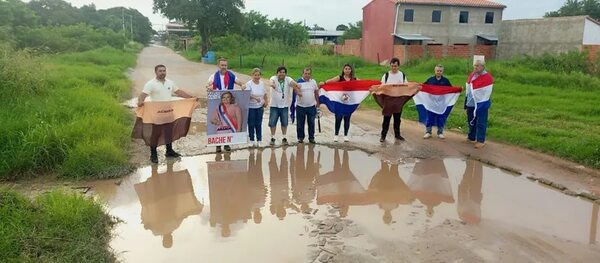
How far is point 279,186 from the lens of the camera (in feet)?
20.8

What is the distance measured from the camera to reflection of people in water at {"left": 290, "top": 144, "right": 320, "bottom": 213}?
580cm

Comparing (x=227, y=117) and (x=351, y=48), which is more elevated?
(x=351, y=48)

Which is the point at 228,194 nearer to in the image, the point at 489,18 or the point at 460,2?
the point at 460,2

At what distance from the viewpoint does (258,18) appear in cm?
4603

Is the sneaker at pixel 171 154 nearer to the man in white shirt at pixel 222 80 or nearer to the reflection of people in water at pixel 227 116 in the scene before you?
the reflection of people in water at pixel 227 116

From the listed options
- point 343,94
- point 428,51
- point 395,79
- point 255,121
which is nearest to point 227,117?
point 255,121

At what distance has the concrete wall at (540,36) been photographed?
28828 mm

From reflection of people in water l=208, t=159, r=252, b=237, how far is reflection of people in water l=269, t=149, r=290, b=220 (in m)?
0.33

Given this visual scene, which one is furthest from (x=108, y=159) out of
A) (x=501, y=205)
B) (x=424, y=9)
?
(x=424, y=9)

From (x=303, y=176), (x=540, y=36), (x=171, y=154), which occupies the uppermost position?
(x=540, y=36)

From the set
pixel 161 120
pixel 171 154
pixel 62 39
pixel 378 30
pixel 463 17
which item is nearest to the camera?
pixel 161 120

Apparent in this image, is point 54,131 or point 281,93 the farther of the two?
point 281,93

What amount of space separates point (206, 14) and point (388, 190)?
36.2 meters

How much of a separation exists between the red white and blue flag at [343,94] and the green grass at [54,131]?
372 centimetres
